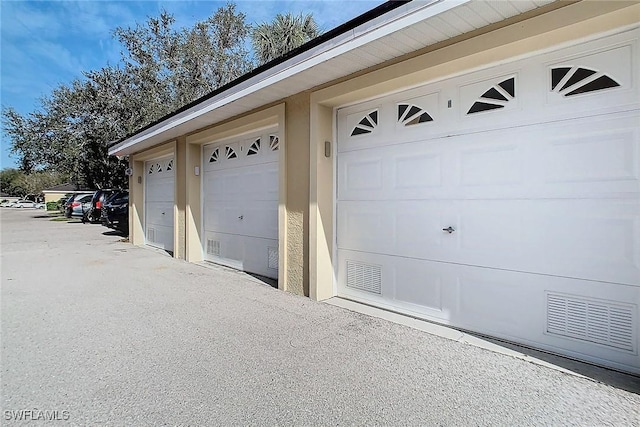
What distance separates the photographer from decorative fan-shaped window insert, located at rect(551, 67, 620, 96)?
2.82m

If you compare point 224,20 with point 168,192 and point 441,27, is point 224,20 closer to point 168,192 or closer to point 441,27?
point 168,192

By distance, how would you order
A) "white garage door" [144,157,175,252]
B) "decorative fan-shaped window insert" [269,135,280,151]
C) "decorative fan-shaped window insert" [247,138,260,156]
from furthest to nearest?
"white garage door" [144,157,175,252]
"decorative fan-shaped window insert" [247,138,260,156]
"decorative fan-shaped window insert" [269,135,280,151]

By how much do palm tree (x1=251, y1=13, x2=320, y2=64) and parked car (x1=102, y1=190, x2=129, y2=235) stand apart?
29.0 feet

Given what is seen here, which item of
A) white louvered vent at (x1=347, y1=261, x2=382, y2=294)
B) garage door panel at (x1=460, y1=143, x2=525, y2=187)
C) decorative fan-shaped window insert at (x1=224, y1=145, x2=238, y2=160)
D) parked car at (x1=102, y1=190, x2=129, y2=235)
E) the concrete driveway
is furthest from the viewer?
parked car at (x1=102, y1=190, x2=129, y2=235)

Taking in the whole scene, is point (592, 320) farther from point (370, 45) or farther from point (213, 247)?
point (213, 247)

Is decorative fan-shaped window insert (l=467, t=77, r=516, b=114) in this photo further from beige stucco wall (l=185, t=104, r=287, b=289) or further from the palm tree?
the palm tree

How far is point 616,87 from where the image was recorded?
2.75 meters

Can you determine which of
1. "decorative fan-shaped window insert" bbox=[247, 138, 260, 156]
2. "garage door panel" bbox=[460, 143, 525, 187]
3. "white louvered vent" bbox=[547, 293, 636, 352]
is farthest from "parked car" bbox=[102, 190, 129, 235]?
"white louvered vent" bbox=[547, 293, 636, 352]

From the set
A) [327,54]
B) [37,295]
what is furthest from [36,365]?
[327,54]

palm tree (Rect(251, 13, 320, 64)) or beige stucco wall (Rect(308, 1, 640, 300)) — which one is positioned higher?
palm tree (Rect(251, 13, 320, 64))

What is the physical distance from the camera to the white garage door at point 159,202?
30.8 feet

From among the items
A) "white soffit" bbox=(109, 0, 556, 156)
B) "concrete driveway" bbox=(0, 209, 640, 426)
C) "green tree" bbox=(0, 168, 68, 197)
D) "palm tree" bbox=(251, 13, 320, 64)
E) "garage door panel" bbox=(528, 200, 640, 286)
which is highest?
"palm tree" bbox=(251, 13, 320, 64)

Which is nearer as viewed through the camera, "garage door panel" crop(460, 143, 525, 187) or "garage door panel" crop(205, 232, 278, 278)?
"garage door panel" crop(460, 143, 525, 187)

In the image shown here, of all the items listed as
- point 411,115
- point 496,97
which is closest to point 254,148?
point 411,115
